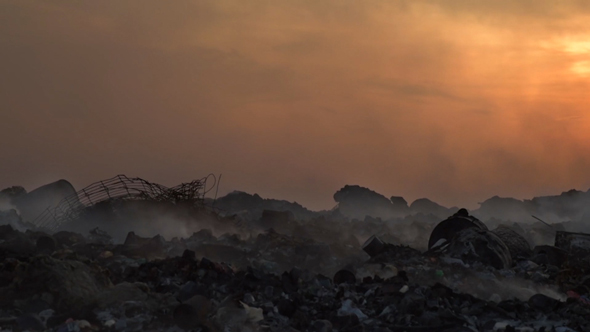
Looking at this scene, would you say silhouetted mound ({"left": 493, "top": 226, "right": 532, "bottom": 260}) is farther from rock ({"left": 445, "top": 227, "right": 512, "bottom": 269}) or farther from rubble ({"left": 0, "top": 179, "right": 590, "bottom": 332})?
rock ({"left": 445, "top": 227, "right": 512, "bottom": 269})

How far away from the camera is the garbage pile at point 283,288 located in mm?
6512

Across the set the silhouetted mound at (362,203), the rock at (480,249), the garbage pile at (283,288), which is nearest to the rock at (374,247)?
the garbage pile at (283,288)

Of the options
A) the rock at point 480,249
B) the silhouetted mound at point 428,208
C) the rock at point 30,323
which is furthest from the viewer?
the silhouetted mound at point 428,208

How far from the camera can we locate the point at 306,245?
11.0 metres

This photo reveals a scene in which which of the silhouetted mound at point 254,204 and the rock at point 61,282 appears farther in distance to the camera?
the silhouetted mound at point 254,204

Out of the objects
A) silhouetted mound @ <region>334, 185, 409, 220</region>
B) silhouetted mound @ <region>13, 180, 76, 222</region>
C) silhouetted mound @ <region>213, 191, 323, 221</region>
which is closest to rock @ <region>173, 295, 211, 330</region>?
silhouetted mound @ <region>13, 180, 76, 222</region>

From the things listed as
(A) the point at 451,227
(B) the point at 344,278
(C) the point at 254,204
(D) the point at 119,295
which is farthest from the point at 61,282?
(C) the point at 254,204

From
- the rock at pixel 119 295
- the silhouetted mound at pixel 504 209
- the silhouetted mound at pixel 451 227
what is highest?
the silhouetted mound at pixel 451 227

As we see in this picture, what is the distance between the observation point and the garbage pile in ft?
21.4

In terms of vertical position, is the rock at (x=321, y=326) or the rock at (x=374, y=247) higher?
the rock at (x=374, y=247)

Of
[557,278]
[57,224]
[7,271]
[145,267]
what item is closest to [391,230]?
[557,278]

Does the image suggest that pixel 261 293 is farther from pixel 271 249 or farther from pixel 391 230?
pixel 391 230

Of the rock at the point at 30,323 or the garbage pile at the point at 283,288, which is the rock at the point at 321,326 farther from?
the rock at the point at 30,323

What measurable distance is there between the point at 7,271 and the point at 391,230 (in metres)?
9.90
